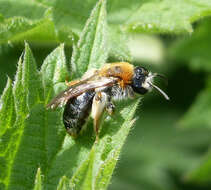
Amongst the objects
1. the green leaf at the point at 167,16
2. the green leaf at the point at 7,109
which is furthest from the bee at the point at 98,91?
the green leaf at the point at 167,16

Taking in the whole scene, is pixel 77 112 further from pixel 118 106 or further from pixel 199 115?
pixel 199 115

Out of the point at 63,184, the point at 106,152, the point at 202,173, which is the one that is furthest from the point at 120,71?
the point at 202,173

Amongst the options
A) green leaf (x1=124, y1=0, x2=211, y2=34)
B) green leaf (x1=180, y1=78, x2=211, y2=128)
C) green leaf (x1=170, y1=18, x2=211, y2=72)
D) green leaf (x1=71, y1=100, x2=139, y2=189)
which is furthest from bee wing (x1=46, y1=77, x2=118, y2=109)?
green leaf (x1=170, y1=18, x2=211, y2=72)

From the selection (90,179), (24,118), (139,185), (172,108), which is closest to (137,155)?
(139,185)

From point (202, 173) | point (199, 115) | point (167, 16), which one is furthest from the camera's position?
point (199, 115)

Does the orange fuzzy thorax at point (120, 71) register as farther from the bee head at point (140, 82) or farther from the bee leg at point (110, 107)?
the bee leg at point (110, 107)

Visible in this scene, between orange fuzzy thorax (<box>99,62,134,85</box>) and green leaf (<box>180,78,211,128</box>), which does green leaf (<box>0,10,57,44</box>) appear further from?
green leaf (<box>180,78,211,128</box>)
